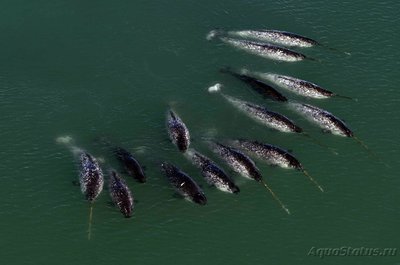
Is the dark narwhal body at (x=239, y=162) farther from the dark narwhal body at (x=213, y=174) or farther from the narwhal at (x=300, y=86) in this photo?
the narwhal at (x=300, y=86)

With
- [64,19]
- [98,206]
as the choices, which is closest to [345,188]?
[98,206]

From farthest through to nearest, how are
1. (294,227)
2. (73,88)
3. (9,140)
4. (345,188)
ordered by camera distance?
(73,88), (9,140), (345,188), (294,227)

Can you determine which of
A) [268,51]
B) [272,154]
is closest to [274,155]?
[272,154]

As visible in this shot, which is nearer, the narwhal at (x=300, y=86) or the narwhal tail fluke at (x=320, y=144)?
the narwhal tail fluke at (x=320, y=144)

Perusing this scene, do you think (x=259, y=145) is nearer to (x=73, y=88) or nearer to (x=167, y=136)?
(x=167, y=136)

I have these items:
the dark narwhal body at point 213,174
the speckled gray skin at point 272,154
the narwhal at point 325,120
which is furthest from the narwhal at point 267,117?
the dark narwhal body at point 213,174

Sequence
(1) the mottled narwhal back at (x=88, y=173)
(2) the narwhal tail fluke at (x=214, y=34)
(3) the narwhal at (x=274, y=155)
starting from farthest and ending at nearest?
(2) the narwhal tail fluke at (x=214, y=34)
(3) the narwhal at (x=274, y=155)
(1) the mottled narwhal back at (x=88, y=173)

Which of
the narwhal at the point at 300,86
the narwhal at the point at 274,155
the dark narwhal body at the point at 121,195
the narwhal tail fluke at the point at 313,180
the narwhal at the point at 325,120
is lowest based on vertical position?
the dark narwhal body at the point at 121,195

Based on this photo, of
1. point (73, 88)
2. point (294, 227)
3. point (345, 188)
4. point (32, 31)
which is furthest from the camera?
point (32, 31)
